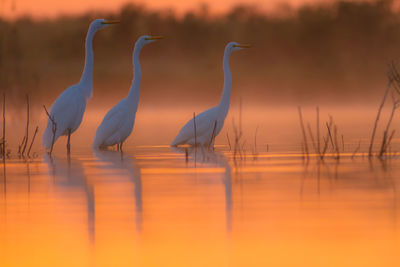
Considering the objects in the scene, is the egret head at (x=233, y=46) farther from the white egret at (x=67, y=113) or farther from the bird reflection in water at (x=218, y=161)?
the white egret at (x=67, y=113)

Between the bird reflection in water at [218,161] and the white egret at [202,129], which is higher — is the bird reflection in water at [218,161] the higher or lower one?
the lower one

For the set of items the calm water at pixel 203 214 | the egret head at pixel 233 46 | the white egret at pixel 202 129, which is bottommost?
the calm water at pixel 203 214

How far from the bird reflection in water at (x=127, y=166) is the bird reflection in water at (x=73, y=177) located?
0.88 feet

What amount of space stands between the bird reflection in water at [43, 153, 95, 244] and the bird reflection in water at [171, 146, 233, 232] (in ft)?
2.69

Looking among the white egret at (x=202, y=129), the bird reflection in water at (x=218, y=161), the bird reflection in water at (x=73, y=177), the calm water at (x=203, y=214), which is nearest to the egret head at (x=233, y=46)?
the white egret at (x=202, y=129)

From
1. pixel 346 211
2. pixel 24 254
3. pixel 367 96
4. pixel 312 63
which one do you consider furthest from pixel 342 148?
pixel 312 63

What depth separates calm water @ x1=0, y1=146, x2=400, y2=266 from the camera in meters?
4.86

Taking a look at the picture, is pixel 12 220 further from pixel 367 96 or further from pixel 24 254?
pixel 367 96

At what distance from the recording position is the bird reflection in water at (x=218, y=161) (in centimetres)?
618

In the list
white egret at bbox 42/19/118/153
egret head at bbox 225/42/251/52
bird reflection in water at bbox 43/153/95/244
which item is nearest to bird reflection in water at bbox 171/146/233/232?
bird reflection in water at bbox 43/153/95/244

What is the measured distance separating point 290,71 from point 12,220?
33.1m

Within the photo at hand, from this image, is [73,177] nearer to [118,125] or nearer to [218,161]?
[218,161]

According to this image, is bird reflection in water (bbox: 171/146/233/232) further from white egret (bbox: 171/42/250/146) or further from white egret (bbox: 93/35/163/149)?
white egret (bbox: 93/35/163/149)

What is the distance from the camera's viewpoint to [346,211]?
5.96 metres
